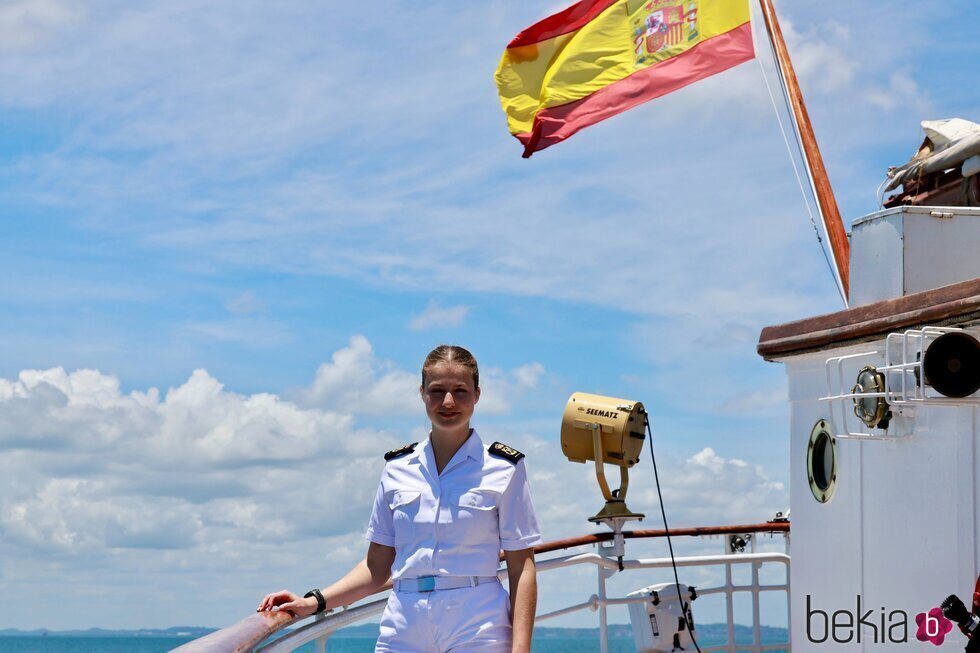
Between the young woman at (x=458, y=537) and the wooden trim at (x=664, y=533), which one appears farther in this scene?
the wooden trim at (x=664, y=533)

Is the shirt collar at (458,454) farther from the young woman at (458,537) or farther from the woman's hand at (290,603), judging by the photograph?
the woman's hand at (290,603)

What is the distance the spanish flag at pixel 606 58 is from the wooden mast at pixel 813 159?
26 centimetres

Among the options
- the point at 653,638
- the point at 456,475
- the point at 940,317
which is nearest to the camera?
the point at 456,475

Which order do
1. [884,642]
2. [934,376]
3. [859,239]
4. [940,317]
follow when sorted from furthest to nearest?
[859,239]
[884,642]
[940,317]
[934,376]

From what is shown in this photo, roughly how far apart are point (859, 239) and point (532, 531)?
10.9 feet

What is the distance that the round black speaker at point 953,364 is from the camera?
4.39 m

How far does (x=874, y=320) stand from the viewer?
5.32 meters

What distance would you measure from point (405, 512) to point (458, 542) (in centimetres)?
19

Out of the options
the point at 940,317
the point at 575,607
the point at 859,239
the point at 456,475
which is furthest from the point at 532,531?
the point at 575,607

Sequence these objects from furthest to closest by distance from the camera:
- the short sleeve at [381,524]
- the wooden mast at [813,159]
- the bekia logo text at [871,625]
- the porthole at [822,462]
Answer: the wooden mast at [813,159]
the porthole at [822,462]
the bekia logo text at [871,625]
the short sleeve at [381,524]

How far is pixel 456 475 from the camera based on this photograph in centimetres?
329

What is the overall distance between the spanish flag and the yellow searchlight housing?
3.29 meters

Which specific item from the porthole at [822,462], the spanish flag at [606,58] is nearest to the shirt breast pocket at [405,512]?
the porthole at [822,462]

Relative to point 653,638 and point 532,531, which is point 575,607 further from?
point 532,531
